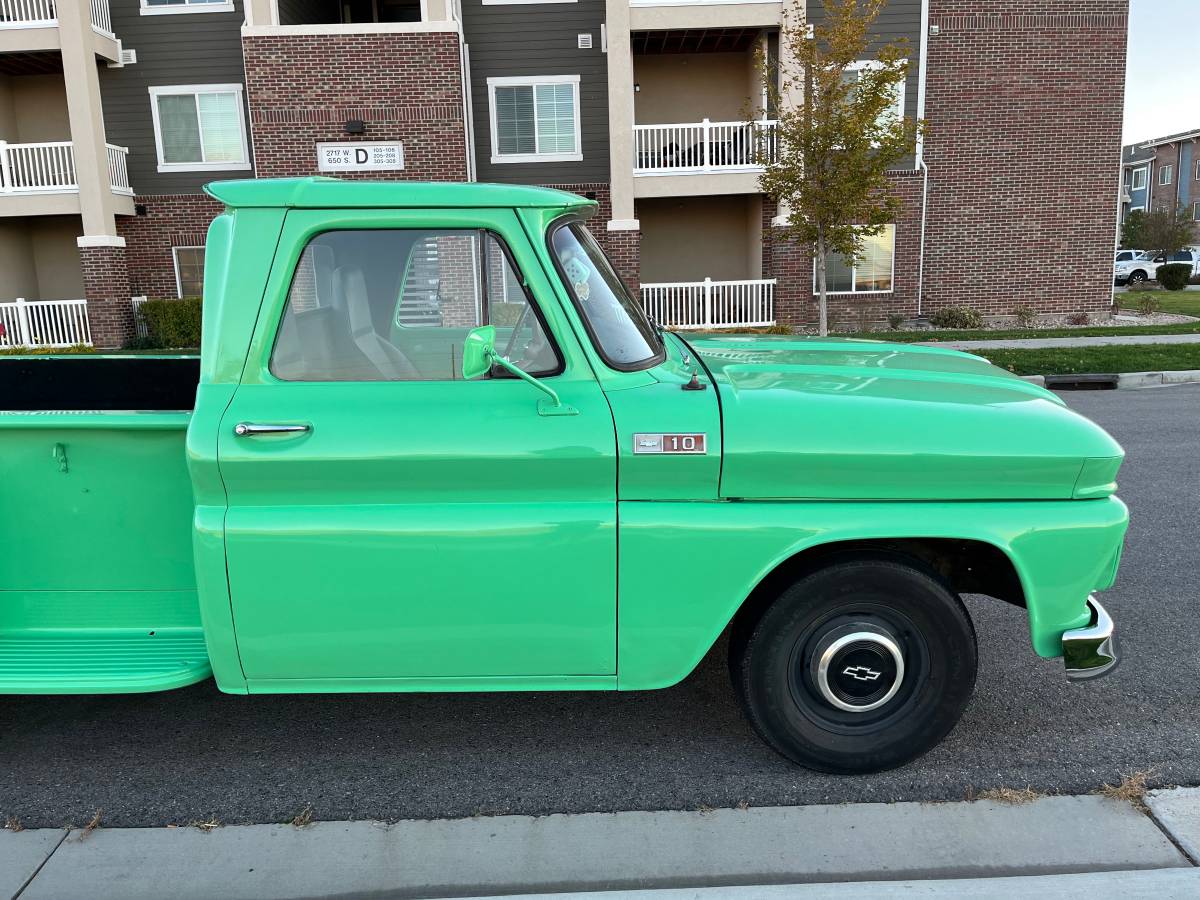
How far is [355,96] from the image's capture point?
18734 millimetres

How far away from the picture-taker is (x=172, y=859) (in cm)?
296

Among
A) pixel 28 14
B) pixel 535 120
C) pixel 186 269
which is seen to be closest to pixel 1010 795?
pixel 535 120

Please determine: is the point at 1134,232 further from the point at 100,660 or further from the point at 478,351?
the point at 100,660

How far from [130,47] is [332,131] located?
567 cm

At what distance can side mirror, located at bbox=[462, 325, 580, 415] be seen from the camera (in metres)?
2.90

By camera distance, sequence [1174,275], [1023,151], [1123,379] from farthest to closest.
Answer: [1174,275] < [1023,151] < [1123,379]

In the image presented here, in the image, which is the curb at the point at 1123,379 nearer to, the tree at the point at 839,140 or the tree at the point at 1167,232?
the tree at the point at 839,140

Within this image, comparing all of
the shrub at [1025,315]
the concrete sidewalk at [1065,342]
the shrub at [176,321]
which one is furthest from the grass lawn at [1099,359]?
the shrub at [176,321]

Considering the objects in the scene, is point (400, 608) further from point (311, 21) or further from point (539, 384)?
point (311, 21)

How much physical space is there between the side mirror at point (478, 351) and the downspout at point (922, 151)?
1928 cm

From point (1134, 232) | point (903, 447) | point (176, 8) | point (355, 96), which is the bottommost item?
point (903, 447)

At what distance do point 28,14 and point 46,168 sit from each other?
317 cm

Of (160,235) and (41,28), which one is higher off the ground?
(41,28)

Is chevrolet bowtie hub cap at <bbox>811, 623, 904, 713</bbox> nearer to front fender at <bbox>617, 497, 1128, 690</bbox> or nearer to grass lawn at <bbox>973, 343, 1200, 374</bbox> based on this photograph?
front fender at <bbox>617, 497, 1128, 690</bbox>
